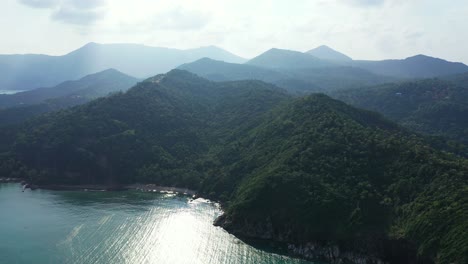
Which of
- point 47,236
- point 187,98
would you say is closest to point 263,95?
point 187,98

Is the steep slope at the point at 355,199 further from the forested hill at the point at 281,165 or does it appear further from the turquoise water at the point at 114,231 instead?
the turquoise water at the point at 114,231

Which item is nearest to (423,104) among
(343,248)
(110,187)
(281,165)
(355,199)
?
(281,165)

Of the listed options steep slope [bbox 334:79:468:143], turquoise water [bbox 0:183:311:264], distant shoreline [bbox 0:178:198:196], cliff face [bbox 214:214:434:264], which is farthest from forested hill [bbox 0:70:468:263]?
steep slope [bbox 334:79:468:143]

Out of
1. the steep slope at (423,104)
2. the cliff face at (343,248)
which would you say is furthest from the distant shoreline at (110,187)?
the steep slope at (423,104)

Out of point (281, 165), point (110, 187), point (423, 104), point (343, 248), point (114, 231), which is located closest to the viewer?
point (343, 248)

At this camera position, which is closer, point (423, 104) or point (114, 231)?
point (114, 231)

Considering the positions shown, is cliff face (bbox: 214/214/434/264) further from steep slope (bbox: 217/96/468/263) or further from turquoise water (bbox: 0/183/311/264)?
turquoise water (bbox: 0/183/311/264)

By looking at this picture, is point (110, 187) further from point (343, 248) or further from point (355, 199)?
point (343, 248)
